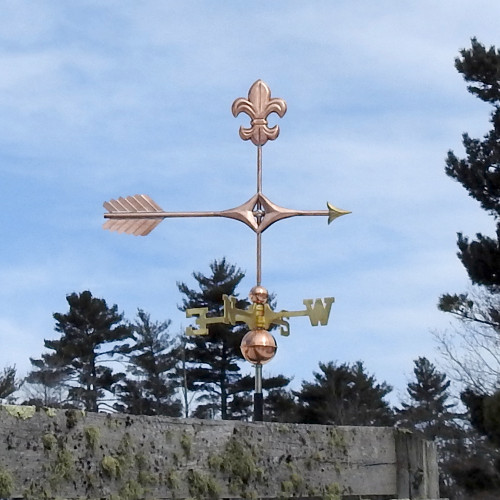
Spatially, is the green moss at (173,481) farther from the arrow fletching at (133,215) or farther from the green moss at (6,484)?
the arrow fletching at (133,215)

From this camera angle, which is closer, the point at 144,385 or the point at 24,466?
the point at 24,466

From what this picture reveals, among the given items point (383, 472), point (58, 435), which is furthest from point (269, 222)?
point (58, 435)

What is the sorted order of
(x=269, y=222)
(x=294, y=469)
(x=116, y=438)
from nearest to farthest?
(x=116, y=438)
(x=294, y=469)
(x=269, y=222)

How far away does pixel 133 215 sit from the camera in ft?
18.5

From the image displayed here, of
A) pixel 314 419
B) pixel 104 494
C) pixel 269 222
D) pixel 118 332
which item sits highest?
pixel 118 332

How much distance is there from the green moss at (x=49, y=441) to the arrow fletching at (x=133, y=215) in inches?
114

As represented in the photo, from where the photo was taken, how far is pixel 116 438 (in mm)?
2932

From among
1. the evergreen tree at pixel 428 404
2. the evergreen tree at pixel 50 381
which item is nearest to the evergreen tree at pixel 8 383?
the evergreen tree at pixel 50 381

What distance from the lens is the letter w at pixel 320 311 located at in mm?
5227

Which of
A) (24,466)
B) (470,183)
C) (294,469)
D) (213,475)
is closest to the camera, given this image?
(24,466)

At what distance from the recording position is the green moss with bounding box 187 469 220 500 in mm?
3082

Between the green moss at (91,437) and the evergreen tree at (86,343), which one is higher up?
the evergreen tree at (86,343)

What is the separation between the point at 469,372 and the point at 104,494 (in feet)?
66.7

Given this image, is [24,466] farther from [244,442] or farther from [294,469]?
[294,469]
